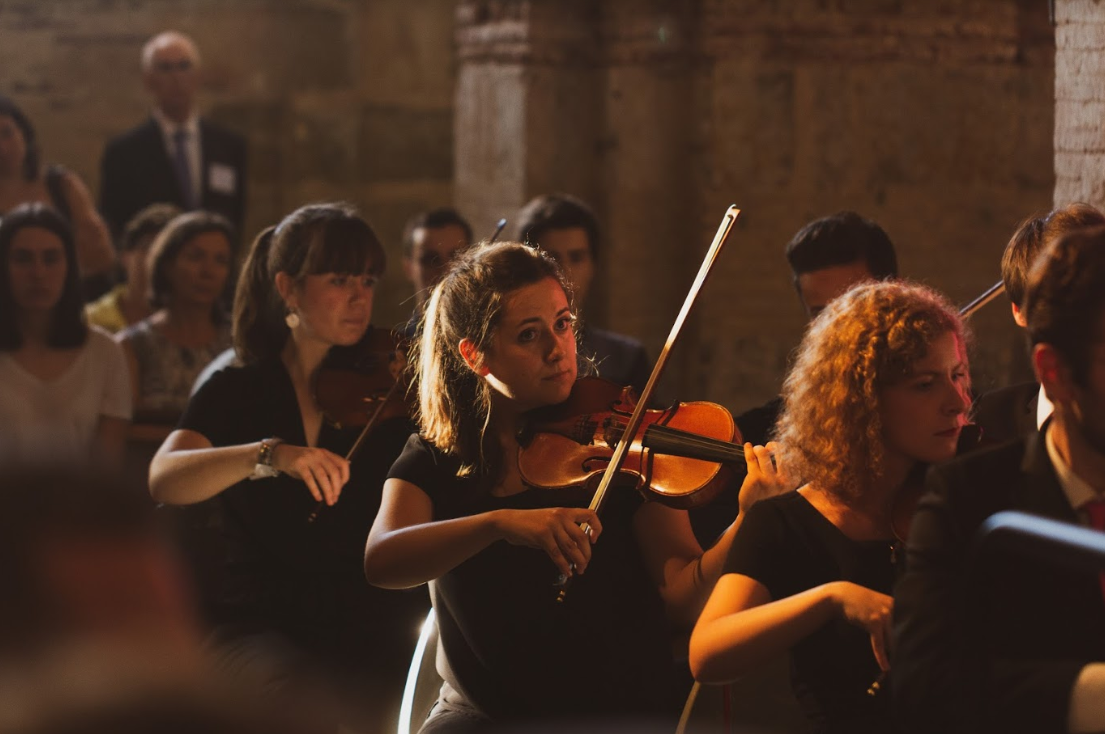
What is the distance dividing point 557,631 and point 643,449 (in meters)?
0.33

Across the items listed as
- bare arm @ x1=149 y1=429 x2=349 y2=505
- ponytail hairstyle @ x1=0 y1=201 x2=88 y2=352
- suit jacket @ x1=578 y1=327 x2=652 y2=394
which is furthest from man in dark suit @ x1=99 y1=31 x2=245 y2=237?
bare arm @ x1=149 y1=429 x2=349 y2=505

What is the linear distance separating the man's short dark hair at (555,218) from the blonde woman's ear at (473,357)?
59.8 inches

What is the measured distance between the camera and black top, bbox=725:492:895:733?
1.96 m

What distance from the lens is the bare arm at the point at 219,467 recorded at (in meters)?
2.80

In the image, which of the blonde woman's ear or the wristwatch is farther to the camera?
the wristwatch

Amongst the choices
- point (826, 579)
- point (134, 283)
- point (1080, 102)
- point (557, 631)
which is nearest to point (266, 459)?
point (557, 631)

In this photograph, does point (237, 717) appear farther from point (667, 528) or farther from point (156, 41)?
point (156, 41)

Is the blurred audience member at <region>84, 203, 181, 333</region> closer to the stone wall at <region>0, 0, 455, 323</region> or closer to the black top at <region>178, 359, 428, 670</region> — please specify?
the stone wall at <region>0, 0, 455, 323</region>

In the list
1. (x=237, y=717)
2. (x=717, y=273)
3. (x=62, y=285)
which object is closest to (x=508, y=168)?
(x=717, y=273)

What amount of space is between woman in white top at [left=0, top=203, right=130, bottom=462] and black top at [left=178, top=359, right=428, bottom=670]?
Answer: 99cm

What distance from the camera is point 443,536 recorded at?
2.27 m

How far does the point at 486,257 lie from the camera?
8.30ft

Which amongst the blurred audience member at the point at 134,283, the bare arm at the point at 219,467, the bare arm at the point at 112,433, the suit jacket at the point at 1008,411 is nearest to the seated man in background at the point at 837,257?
the suit jacket at the point at 1008,411

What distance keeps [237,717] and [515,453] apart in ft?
5.47
